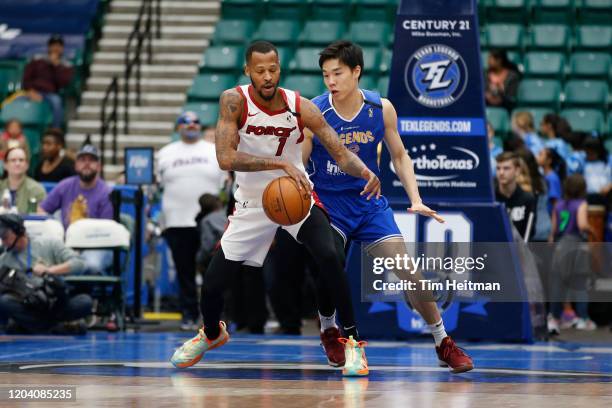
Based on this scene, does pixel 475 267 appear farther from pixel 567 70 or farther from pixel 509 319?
pixel 567 70

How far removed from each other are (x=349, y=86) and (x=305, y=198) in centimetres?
107

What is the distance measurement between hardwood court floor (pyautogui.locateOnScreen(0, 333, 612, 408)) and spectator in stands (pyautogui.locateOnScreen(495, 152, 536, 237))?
5.04 ft

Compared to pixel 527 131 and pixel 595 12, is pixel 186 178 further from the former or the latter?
pixel 595 12

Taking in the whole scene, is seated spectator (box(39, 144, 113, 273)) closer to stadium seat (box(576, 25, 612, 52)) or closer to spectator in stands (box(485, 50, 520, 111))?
spectator in stands (box(485, 50, 520, 111))

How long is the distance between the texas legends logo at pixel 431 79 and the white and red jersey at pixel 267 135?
3548 millimetres

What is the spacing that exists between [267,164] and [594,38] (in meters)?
13.0

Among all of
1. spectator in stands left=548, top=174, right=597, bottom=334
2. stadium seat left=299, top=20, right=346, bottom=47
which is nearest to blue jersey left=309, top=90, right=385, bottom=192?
spectator in stands left=548, top=174, right=597, bottom=334

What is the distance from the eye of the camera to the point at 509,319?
1136cm

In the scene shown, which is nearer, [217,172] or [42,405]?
[42,405]

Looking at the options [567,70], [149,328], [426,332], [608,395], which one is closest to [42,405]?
[608,395]

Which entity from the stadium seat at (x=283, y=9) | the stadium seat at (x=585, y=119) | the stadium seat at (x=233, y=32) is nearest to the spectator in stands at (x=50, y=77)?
the stadium seat at (x=233, y=32)

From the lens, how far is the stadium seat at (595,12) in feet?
65.7

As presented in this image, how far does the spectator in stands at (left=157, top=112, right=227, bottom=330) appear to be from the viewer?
1365 cm

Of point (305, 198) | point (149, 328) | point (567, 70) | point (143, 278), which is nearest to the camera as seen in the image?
point (305, 198)
